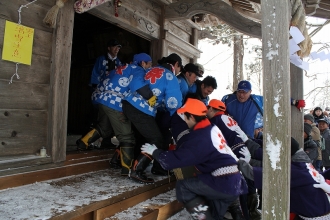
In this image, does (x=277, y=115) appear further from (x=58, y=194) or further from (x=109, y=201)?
(x=58, y=194)

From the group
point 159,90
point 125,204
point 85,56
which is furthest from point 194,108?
point 85,56

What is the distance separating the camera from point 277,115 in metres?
1.99

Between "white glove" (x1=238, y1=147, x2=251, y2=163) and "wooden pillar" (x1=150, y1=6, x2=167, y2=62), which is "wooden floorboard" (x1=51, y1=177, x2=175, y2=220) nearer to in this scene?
"white glove" (x1=238, y1=147, x2=251, y2=163)

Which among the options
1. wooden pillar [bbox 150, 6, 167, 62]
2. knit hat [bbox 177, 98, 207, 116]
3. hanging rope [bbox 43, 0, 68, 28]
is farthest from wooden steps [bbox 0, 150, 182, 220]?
wooden pillar [bbox 150, 6, 167, 62]

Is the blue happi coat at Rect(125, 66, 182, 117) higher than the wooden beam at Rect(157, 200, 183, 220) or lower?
higher

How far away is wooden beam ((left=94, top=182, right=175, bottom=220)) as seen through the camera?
9.40 ft

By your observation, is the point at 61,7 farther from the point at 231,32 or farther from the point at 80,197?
the point at 231,32

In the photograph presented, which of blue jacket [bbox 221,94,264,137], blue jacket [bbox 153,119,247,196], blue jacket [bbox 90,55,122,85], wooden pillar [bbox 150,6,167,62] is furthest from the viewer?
wooden pillar [bbox 150,6,167,62]

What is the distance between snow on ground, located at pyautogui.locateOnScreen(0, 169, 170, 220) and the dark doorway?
12.3ft

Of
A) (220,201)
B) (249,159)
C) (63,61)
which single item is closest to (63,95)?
(63,61)

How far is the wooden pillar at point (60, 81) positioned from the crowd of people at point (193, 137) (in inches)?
25.9

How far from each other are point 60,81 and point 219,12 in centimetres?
312

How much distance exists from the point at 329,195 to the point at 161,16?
4.51 meters

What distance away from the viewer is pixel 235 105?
4.45 metres
